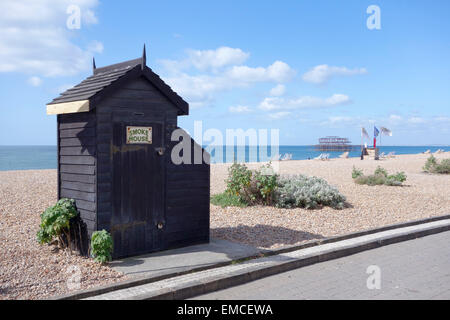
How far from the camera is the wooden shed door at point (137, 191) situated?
6.75 metres

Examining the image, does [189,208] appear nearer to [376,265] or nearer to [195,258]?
[195,258]

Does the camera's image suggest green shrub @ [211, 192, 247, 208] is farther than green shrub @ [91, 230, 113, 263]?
Yes

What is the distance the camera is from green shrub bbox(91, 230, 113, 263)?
6247 mm

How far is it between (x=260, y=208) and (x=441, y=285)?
19.8 feet

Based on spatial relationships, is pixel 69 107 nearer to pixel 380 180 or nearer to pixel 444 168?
pixel 380 180

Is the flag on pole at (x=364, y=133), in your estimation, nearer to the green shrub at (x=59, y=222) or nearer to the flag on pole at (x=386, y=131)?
the flag on pole at (x=386, y=131)

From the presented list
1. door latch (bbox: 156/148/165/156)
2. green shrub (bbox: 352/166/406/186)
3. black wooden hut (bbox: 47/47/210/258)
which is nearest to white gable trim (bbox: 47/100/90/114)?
black wooden hut (bbox: 47/47/210/258)

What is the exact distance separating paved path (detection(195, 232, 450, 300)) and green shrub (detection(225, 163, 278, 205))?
420 cm

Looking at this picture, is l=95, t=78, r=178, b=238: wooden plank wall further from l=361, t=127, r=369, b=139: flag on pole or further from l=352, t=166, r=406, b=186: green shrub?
l=361, t=127, r=369, b=139: flag on pole

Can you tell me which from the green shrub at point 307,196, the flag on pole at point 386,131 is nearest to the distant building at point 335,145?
the flag on pole at point 386,131

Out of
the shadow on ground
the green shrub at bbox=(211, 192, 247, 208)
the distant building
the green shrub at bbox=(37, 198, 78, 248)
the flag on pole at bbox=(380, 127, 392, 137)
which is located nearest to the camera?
the green shrub at bbox=(37, 198, 78, 248)

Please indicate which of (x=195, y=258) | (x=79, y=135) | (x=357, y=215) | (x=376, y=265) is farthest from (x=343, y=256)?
(x=79, y=135)
